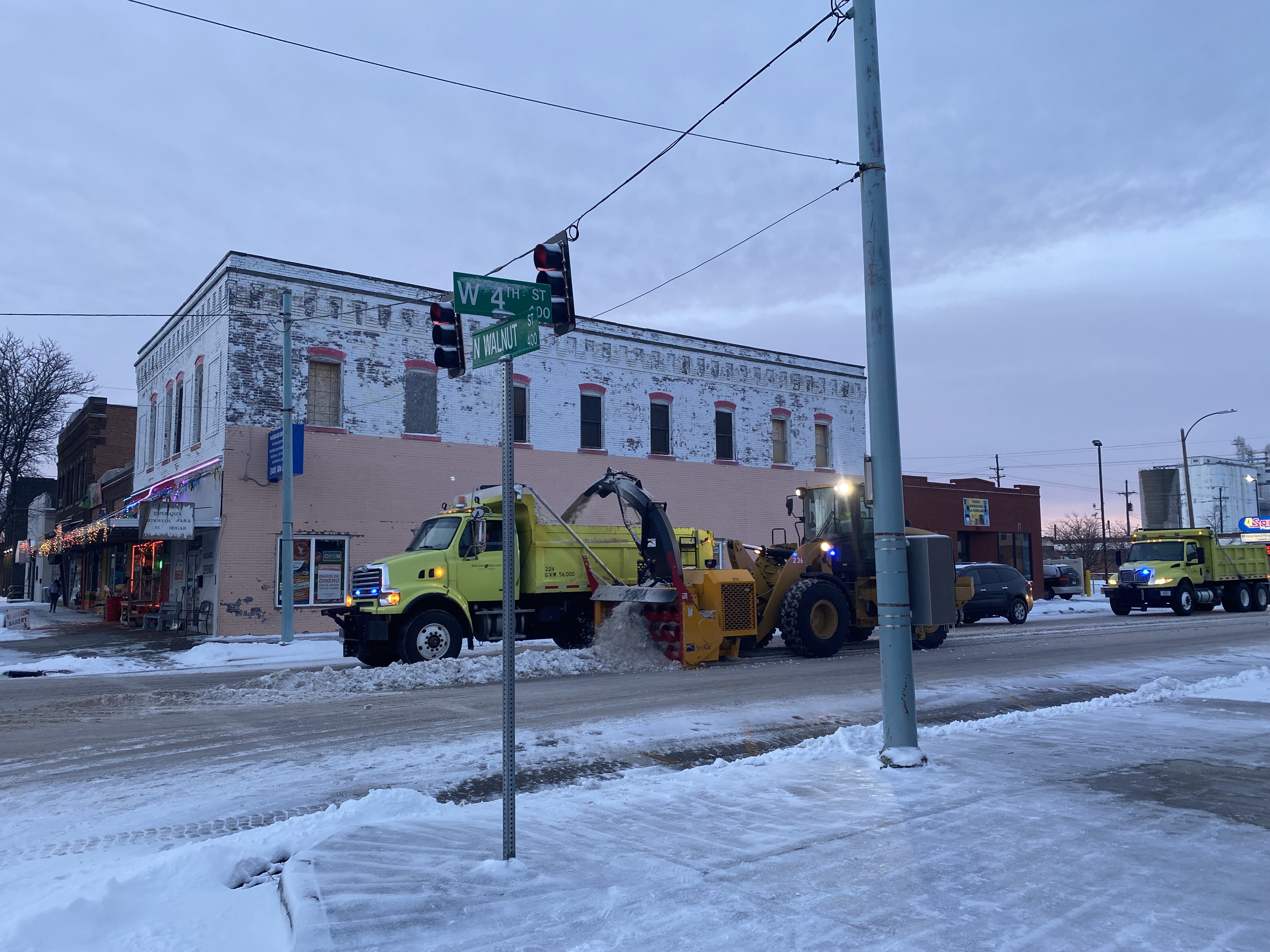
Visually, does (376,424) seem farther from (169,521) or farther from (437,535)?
(437,535)

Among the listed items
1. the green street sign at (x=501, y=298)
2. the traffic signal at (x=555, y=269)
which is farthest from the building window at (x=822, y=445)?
the green street sign at (x=501, y=298)

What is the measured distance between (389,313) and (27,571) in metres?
50.9

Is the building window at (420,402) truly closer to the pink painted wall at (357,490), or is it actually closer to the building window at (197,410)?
the pink painted wall at (357,490)

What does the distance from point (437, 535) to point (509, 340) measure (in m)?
11.1

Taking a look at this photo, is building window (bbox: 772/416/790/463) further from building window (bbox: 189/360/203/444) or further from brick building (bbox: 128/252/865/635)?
building window (bbox: 189/360/203/444)

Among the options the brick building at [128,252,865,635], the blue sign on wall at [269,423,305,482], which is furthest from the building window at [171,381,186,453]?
the blue sign on wall at [269,423,305,482]

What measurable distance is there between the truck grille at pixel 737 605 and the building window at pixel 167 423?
19126mm

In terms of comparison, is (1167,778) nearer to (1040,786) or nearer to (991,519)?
(1040,786)

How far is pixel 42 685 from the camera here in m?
14.0

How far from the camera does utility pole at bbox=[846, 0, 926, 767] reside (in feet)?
23.6

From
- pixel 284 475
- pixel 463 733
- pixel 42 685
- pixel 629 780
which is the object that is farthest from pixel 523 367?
pixel 629 780

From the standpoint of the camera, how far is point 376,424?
2455 centimetres

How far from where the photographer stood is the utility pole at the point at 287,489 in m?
19.6

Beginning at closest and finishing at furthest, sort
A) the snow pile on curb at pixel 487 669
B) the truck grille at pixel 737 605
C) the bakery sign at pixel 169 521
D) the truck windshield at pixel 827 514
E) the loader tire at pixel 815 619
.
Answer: the snow pile on curb at pixel 487 669 < the truck grille at pixel 737 605 < the loader tire at pixel 815 619 < the truck windshield at pixel 827 514 < the bakery sign at pixel 169 521
